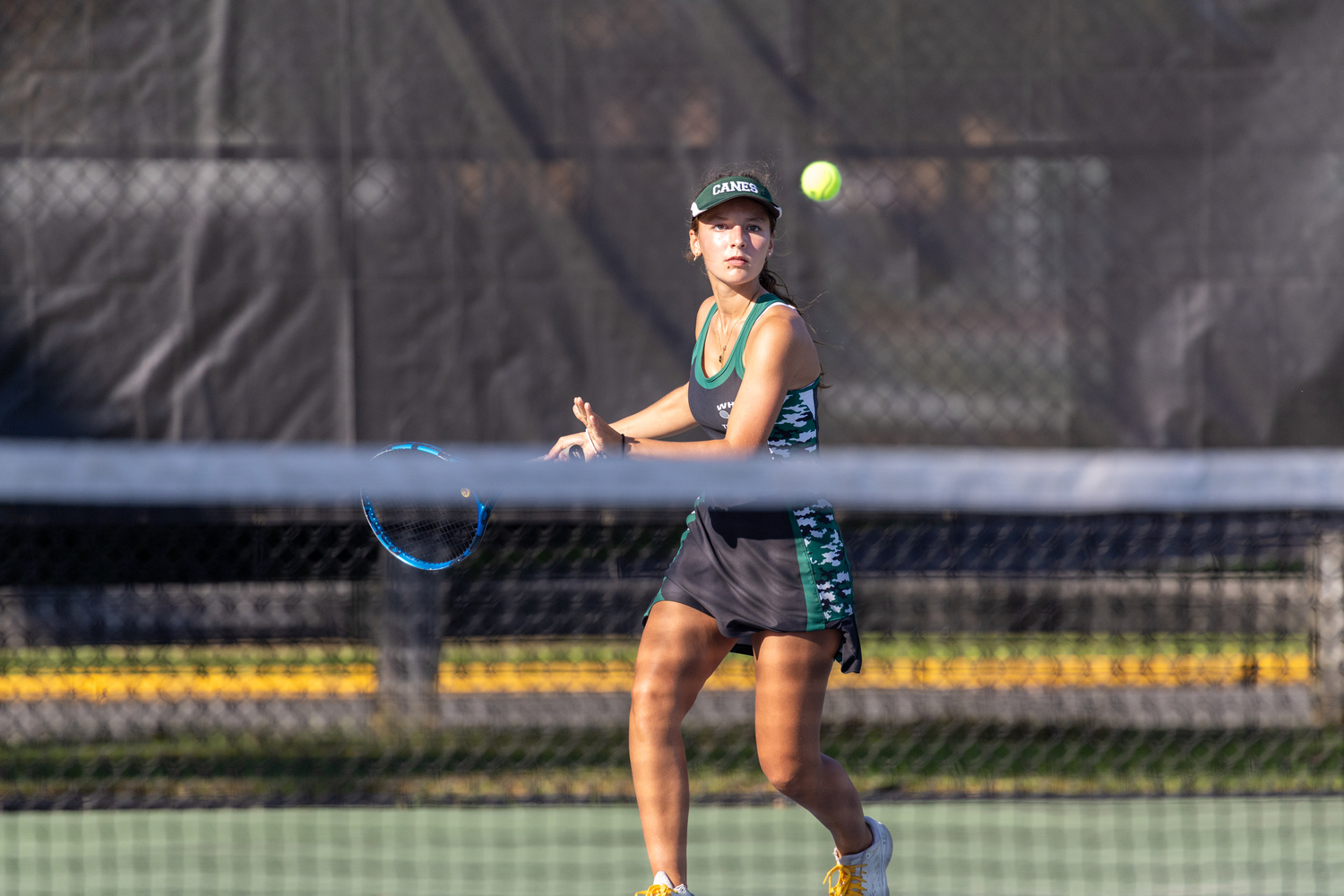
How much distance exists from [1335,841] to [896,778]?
1.16 metres

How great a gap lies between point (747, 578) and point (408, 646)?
74.0 inches

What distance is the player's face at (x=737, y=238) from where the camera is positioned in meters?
2.58

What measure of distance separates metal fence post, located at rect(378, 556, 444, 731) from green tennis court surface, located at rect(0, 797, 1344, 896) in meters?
0.32

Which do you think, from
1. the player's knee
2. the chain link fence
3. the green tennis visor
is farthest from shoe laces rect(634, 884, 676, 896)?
the chain link fence

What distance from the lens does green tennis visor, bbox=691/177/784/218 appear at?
99.7 inches

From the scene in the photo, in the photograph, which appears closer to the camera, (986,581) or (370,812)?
(370,812)

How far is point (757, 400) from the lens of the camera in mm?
2447

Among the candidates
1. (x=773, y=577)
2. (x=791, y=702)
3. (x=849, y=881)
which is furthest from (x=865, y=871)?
(x=773, y=577)

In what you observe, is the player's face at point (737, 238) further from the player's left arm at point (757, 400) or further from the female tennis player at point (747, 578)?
the player's left arm at point (757, 400)

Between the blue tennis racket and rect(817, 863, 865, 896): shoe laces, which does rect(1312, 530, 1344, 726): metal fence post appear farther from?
the blue tennis racket

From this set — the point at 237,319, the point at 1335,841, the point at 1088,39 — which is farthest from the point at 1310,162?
the point at 237,319

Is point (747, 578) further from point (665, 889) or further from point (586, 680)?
point (586, 680)

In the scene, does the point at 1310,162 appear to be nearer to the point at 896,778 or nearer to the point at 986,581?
the point at 986,581

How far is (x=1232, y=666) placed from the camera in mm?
4520
